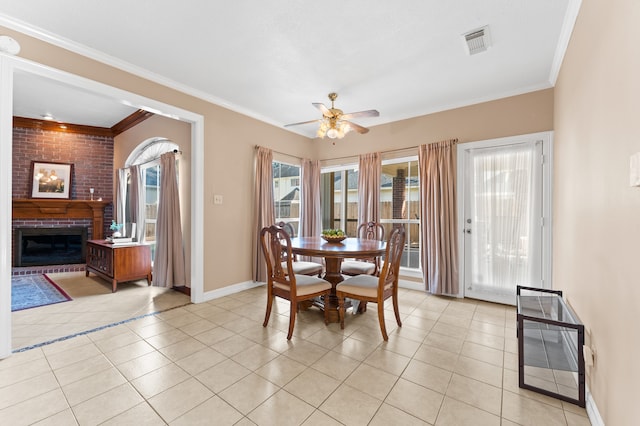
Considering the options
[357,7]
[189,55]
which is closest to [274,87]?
[189,55]

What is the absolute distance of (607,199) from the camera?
1.41 metres

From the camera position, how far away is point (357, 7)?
1982 millimetres

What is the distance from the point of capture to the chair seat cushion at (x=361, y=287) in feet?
8.19

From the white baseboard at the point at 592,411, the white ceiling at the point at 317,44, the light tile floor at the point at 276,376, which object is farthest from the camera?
the white ceiling at the point at 317,44

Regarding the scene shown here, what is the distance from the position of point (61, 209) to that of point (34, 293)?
6.57 feet

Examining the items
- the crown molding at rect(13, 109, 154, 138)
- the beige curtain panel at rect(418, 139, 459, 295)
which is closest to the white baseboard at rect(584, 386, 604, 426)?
the beige curtain panel at rect(418, 139, 459, 295)

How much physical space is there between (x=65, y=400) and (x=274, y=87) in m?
3.33

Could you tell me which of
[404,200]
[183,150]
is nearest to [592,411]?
[404,200]

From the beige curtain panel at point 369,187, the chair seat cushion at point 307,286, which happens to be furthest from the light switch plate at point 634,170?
the beige curtain panel at point 369,187

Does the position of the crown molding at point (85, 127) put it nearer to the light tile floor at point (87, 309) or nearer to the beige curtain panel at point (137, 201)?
the beige curtain panel at point (137, 201)

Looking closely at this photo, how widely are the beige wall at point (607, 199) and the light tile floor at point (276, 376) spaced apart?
561mm

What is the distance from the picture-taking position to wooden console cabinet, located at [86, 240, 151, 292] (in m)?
3.93

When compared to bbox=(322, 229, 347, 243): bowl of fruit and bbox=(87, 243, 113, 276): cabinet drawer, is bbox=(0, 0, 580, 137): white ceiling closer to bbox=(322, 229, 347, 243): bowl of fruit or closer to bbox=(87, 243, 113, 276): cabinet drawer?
bbox=(322, 229, 347, 243): bowl of fruit

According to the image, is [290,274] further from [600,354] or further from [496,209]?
[496,209]
